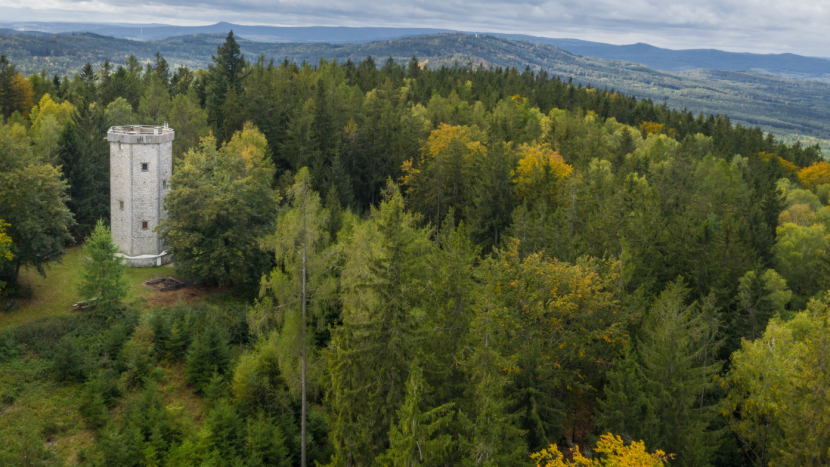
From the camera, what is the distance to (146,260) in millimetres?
47781

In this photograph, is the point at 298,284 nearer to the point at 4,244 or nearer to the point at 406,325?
the point at 406,325

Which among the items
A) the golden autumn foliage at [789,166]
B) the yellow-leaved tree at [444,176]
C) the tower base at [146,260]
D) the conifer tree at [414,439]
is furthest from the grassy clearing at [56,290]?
the golden autumn foliage at [789,166]

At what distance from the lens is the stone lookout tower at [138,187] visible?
46094 mm

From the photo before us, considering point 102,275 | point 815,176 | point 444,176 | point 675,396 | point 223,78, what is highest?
point 223,78

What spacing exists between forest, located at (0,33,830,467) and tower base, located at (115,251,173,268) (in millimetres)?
4642

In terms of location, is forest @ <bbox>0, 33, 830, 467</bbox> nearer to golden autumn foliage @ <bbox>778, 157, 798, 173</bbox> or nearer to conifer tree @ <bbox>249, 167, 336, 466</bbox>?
conifer tree @ <bbox>249, 167, 336, 466</bbox>

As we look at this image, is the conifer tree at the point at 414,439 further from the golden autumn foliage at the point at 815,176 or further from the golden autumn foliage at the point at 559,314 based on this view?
the golden autumn foliage at the point at 815,176

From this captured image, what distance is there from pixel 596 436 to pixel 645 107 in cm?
11761

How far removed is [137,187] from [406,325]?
107 feet

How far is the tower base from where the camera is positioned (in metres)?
47.2

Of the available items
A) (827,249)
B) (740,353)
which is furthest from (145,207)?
(827,249)

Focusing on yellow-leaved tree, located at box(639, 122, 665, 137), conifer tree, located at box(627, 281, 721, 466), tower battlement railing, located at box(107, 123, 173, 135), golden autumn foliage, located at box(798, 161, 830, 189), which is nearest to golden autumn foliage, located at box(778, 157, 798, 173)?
golden autumn foliage, located at box(798, 161, 830, 189)

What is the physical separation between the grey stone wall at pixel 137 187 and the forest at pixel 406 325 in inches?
116

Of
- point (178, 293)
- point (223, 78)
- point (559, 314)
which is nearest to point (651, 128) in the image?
point (223, 78)
